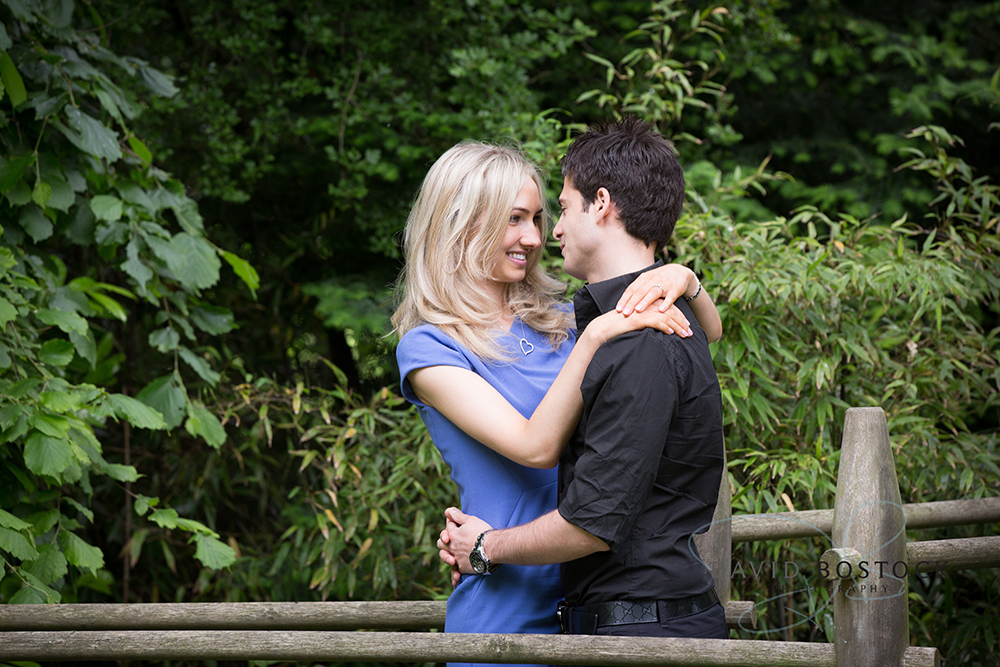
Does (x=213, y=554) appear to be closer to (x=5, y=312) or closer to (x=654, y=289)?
(x=5, y=312)

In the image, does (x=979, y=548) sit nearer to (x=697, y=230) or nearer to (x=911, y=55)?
(x=697, y=230)

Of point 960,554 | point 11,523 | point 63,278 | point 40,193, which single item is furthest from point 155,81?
point 960,554

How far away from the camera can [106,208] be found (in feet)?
8.89

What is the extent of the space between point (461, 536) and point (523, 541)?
0.64 feet

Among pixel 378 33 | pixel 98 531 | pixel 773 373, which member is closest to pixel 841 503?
pixel 773 373

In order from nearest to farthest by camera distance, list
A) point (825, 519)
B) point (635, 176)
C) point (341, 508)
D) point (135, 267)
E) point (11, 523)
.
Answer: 1. point (635, 176)
2. point (825, 519)
3. point (11, 523)
4. point (135, 267)
5. point (341, 508)

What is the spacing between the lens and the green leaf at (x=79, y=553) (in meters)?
2.40

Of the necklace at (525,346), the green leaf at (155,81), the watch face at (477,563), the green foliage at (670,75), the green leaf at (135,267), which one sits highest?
the green foliage at (670,75)

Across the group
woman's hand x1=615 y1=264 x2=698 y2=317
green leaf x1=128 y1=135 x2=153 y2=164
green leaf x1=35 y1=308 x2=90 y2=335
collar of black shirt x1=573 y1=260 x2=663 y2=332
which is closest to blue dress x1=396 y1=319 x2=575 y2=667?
collar of black shirt x1=573 y1=260 x2=663 y2=332

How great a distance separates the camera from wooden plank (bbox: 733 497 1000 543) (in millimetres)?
2033

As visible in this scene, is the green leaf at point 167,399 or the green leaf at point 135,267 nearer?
the green leaf at point 135,267

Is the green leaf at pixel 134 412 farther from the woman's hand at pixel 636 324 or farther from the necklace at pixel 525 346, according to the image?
the woman's hand at pixel 636 324

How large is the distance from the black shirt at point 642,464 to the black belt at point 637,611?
14 mm

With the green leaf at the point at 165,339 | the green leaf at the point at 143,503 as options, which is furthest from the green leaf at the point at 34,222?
the green leaf at the point at 143,503
